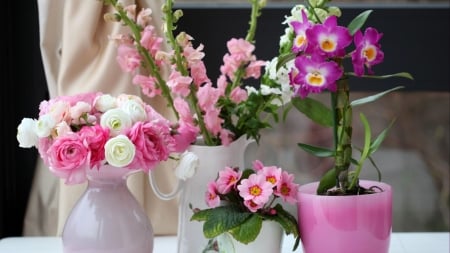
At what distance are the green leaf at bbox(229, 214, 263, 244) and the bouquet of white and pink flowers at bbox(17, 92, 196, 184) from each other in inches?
6.2

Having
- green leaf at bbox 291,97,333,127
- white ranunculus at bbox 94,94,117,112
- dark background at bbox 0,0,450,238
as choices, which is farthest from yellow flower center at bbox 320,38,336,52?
dark background at bbox 0,0,450,238

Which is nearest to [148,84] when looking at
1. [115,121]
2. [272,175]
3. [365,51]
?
[115,121]

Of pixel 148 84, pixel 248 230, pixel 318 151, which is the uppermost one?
pixel 148 84

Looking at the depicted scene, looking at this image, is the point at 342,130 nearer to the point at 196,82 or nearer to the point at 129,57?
the point at 196,82

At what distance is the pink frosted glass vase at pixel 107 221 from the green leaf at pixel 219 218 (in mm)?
94

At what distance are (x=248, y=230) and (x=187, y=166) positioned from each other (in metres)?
0.15

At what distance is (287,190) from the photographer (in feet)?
3.51

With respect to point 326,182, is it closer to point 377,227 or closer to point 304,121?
point 377,227

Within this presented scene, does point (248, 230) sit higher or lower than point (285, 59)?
lower

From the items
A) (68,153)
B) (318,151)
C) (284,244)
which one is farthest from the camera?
(284,244)

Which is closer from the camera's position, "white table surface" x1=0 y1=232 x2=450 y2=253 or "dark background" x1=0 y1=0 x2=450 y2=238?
"white table surface" x1=0 y1=232 x2=450 y2=253

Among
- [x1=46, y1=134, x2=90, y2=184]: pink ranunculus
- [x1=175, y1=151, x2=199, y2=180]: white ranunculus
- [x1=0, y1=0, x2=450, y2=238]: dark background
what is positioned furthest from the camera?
[x1=0, y1=0, x2=450, y2=238]: dark background

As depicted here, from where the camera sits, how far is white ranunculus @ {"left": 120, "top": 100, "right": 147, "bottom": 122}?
3.43 ft

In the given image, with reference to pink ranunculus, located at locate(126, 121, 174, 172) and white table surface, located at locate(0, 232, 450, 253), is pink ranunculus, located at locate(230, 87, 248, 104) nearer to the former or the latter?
pink ranunculus, located at locate(126, 121, 174, 172)
